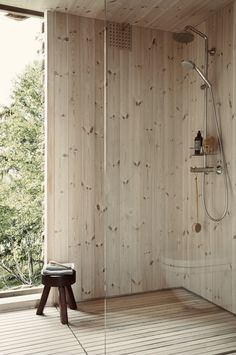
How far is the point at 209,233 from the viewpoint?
208 centimetres

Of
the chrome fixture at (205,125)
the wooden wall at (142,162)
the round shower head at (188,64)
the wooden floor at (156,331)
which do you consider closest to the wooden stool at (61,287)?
the wooden floor at (156,331)

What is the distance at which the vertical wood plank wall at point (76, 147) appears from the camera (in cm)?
290

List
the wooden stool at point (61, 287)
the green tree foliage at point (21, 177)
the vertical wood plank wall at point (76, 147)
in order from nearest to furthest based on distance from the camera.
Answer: the wooden stool at point (61, 287) → the vertical wood plank wall at point (76, 147) → the green tree foliage at point (21, 177)

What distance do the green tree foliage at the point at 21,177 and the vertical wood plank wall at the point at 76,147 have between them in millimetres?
556

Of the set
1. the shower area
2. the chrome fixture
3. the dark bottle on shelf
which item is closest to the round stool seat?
the shower area

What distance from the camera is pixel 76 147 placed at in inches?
117

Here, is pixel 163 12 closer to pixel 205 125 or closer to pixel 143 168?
pixel 205 125

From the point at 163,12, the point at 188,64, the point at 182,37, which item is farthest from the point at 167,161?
the point at 163,12

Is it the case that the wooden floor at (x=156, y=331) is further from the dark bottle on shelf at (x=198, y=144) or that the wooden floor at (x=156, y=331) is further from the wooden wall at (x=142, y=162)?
the dark bottle on shelf at (x=198, y=144)

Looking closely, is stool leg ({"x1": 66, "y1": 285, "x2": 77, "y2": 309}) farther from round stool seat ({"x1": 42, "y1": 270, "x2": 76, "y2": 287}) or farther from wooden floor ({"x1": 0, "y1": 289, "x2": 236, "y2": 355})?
wooden floor ({"x1": 0, "y1": 289, "x2": 236, "y2": 355})

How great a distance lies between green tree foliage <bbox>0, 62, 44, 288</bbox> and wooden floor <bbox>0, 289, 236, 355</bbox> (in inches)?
50.2

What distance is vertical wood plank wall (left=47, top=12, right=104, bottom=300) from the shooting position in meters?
2.90

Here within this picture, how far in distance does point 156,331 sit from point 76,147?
5.25ft

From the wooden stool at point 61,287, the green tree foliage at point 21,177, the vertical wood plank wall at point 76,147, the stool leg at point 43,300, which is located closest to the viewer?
the wooden stool at point 61,287
